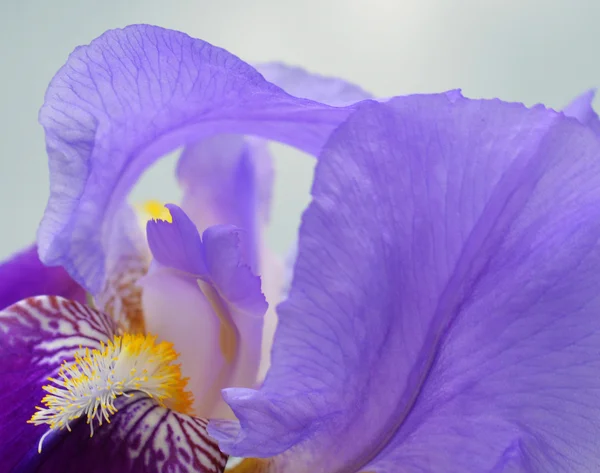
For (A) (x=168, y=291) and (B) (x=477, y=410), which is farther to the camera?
(A) (x=168, y=291)

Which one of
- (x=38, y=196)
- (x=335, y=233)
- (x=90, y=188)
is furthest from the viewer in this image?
(x=38, y=196)

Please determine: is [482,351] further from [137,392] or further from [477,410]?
[137,392]

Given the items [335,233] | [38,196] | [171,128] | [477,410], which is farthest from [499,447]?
[38,196]

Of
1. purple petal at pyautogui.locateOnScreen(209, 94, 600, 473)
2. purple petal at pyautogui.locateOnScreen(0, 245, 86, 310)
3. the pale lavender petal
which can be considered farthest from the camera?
purple petal at pyautogui.locateOnScreen(0, 245, 86, 310)

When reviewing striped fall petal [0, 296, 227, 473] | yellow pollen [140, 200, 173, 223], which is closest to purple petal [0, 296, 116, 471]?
striped fall petal [0, 296, 227, 473]

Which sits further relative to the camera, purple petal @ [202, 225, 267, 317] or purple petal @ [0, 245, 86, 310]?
purple petal @ [0, 245, 86, 310]

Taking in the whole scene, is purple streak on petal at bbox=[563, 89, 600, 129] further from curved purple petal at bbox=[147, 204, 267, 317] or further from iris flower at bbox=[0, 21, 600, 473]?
curved purple petal at bbox=[147, 204, 267, 317]

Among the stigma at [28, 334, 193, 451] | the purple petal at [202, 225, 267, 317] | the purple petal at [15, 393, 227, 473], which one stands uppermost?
the purple petal at [202, 225, 267, 317]
